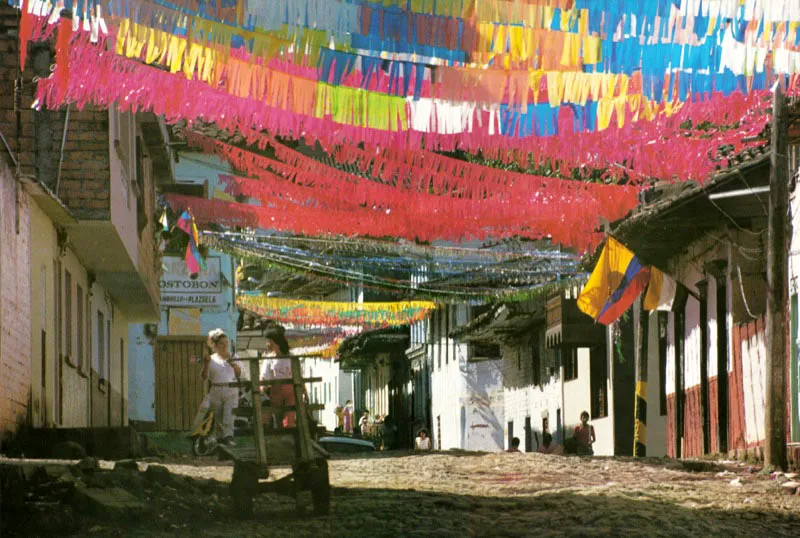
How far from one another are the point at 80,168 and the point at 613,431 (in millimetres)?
17325

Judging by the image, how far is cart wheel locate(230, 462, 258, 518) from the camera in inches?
452

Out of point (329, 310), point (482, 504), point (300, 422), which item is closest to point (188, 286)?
point (329, 310)

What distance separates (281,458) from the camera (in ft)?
Answer: 38.2

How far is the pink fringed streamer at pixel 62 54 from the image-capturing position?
8.79m

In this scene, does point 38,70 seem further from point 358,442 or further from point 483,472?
point 358,442

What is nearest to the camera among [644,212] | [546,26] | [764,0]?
[764,0]

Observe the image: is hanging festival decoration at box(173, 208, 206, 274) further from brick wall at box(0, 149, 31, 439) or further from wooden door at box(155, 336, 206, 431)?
wooden door at box(155, 336, 206, 431)

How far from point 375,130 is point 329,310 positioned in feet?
92.4

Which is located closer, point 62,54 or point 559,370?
point 62,54

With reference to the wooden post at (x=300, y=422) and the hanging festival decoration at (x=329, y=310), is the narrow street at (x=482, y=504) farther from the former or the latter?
the hanging festival decoration at (x=329, y=310)

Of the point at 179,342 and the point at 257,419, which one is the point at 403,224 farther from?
the point at 179,342

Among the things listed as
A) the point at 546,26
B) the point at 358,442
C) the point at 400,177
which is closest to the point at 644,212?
the point at 400,177

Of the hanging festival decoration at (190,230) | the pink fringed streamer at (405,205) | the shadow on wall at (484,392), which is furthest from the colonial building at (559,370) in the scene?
the pink fringed streamer at (405,205)

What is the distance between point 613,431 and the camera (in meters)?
32.4
